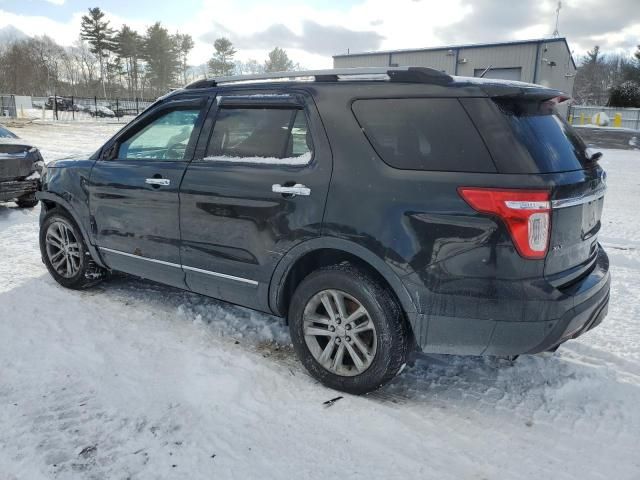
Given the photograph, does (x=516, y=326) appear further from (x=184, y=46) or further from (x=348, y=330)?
(x=184, y=46)

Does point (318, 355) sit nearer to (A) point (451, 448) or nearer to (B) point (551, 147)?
(A) point (451, 448)

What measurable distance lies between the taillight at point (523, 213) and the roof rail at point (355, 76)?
71cm

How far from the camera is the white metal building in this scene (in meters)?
30.5

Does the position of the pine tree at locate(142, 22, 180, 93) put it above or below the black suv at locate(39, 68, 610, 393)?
above

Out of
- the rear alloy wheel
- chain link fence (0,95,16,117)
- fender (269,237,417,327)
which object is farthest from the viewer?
chain link fence (0,95,16,117)

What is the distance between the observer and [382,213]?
2.72 m

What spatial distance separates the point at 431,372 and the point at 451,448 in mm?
784

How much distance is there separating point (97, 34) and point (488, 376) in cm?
7806

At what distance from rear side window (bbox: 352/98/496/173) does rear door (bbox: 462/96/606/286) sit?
0.07 meters

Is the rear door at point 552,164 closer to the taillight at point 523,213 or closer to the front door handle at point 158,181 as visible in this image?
the taillight at point 523,213

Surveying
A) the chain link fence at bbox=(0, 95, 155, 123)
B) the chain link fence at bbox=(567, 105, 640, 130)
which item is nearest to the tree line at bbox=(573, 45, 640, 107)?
the chain link fence at bbox=(567, 105, 640, 130)

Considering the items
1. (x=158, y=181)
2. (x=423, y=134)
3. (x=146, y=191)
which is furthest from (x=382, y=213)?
(x=146, y=191)

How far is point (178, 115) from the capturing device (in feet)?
12.8

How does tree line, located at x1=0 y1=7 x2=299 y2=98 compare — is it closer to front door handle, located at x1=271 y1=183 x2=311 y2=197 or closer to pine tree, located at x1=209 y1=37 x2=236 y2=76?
pine tree, located at x1=209 y1=37 x2=236 y2=76
